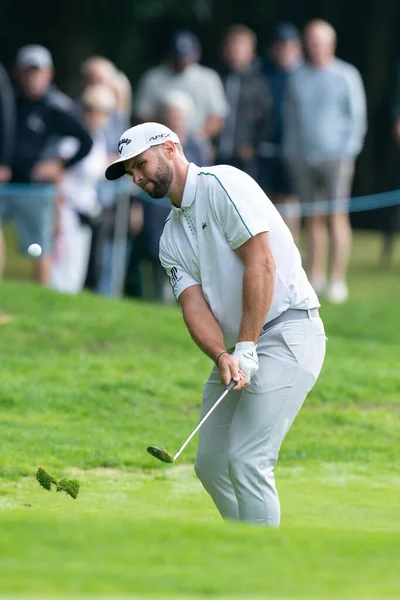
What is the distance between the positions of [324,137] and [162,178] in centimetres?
933

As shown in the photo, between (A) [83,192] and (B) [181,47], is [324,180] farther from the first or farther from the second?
(A) [83,192]

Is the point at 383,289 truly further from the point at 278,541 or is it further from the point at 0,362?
the point at 278,541

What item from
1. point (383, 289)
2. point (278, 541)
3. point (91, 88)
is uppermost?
point (91, 88)

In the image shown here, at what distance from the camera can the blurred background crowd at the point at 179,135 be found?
46.7 feet

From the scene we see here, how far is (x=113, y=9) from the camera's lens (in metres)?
23.5

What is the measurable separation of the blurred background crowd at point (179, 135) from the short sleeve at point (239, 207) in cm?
761

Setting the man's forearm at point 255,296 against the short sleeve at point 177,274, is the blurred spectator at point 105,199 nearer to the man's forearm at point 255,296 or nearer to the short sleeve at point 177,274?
the short sleeve at point 177,274

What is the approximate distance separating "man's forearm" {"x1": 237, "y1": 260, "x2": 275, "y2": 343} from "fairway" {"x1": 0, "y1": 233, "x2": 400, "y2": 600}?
3.01 feet

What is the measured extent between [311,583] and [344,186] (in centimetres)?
1127

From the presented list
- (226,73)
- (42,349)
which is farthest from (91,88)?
(42,349)

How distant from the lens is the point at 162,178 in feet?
21.5

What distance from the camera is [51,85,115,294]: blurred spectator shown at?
14.6 m

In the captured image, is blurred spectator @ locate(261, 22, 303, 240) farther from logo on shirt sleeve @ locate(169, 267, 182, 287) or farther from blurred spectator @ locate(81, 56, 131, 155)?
logo on shirt sleeve @ locate(169, 267, 182, 287)

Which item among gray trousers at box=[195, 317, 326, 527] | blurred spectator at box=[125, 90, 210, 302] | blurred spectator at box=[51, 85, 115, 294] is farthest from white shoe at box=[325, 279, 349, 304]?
gray trousers at box=[195, 317, 326, 527]
